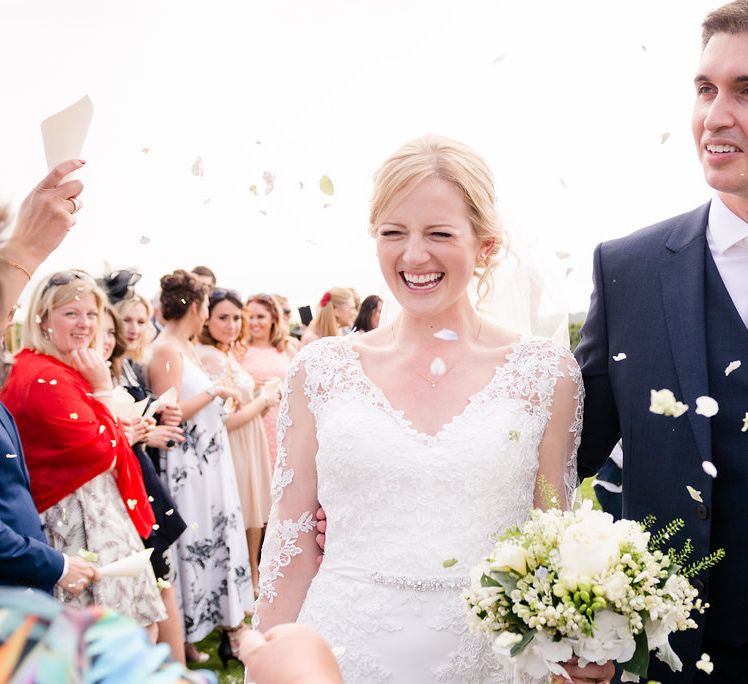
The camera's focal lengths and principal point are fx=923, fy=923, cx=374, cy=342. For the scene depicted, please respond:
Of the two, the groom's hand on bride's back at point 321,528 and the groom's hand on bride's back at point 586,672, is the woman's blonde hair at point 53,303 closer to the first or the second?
the groom's hand on bride's back at point 321,528

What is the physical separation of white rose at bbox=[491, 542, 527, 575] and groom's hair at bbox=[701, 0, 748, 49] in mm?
1905

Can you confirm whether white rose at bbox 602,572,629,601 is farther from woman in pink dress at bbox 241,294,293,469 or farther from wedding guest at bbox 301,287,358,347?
wedding guest at bbox 301,287,358,347

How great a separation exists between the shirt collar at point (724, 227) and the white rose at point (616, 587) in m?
1.43

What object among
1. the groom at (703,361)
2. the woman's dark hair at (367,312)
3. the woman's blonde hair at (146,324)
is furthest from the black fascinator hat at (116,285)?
the groom at (703,361)

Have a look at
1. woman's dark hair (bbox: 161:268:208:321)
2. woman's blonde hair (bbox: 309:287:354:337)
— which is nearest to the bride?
woman's dark hair (bbox: 161:268:208:321)

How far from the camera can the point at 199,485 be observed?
707 cm

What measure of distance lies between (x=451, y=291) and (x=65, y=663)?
8.29 feet

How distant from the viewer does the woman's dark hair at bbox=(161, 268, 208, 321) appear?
7.30m

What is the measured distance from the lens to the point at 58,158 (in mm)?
2766

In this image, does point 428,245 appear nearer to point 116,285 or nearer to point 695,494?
point 695,494

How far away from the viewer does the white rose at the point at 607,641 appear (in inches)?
93.1

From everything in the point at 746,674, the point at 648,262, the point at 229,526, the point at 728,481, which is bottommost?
the point at 229,526

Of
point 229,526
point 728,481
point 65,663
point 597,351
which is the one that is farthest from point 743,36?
point 229,526

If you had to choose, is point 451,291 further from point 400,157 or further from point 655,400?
point 655,400
